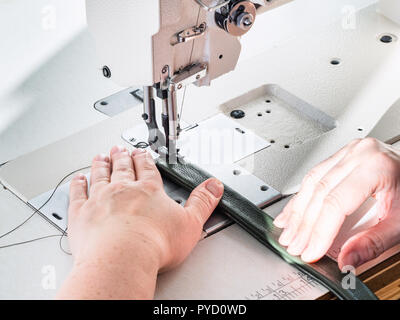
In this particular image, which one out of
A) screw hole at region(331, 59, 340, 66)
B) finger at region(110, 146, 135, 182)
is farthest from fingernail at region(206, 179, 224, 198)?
screw hole at region(331, 59, 340, 66)

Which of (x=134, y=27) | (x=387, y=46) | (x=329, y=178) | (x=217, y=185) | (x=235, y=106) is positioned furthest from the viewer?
(x=387, y=46)

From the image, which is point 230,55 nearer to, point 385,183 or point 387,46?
point 385,183

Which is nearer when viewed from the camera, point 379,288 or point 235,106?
point 379,288

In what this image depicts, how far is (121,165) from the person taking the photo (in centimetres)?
226

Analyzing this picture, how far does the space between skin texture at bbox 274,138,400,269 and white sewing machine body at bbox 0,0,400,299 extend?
101mm

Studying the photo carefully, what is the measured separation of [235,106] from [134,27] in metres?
0.81

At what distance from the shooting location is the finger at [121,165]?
87.1 inches

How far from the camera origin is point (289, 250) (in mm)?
2076

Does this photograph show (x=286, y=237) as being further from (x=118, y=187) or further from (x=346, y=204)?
(x=118, y=187)

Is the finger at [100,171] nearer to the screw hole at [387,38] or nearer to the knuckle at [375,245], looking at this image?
the knuckle at [375,245]

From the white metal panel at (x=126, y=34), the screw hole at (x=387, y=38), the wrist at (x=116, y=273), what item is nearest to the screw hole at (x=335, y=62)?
the screw hole at (x=387, y=38)

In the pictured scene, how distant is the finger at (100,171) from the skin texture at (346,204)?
51 centimetres

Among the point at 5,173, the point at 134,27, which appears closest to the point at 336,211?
the point at 134,27

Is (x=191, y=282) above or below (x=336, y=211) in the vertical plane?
below
